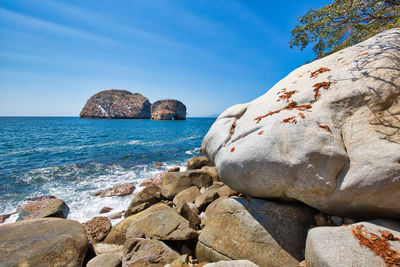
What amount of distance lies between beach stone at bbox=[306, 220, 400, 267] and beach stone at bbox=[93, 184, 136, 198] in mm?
11155

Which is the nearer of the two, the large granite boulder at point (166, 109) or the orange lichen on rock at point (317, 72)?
the orange lichen on rock at point (317, 72)

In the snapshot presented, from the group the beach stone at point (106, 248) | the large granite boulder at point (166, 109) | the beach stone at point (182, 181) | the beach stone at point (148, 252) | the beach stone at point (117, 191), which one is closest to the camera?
the beach stone at point (148, 252)

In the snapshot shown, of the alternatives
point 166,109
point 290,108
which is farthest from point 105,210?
point 166,109

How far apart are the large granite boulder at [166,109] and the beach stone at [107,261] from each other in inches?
5207

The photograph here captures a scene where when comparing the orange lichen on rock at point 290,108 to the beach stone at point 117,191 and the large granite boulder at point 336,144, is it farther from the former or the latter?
the beach stone at point 117,191

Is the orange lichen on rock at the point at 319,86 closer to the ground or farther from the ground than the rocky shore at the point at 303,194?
farther from the ground

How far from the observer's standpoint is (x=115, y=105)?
136 meters

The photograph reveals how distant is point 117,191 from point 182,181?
5.11 metres

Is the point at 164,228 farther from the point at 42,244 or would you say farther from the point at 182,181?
the point at 182,181

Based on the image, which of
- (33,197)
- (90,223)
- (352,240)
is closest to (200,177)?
(90,223)

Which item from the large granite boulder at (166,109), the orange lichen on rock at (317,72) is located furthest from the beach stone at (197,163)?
the large granite boulder at (166,109)

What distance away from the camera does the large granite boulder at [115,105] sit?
443 ft

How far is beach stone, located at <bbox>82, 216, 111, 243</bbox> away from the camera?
280 inches

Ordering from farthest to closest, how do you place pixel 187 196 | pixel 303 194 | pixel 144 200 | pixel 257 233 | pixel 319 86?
pixel 144 200 → pixel 187 196 → pixel 319 86 → pixel 257 233 → pixel 303 194
